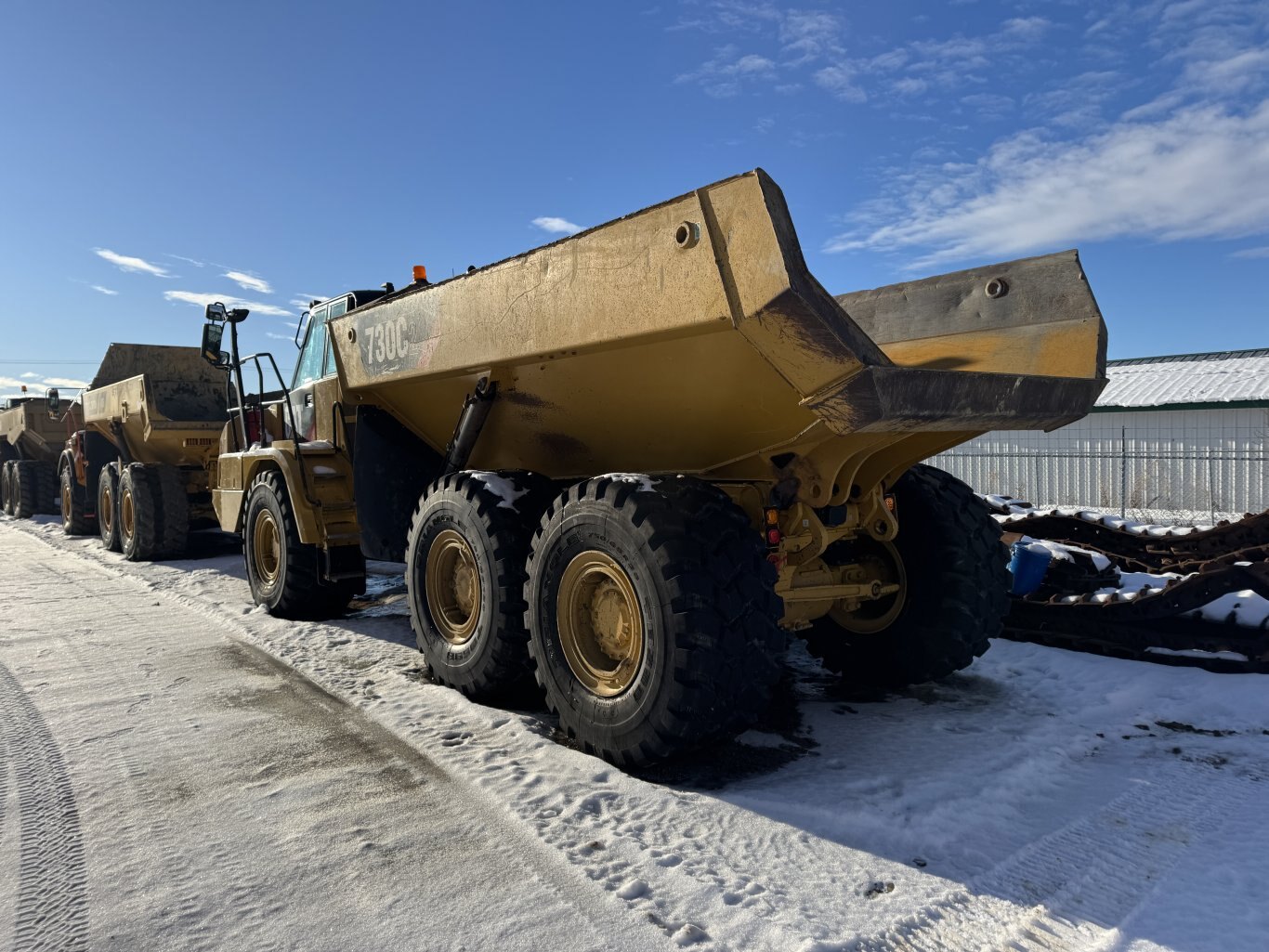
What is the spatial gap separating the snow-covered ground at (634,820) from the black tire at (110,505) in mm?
7177

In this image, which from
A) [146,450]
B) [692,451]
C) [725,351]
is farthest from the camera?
[146,450]

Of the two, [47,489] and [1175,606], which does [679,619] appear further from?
[47,489]

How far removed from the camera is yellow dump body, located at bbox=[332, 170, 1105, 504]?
121 inches

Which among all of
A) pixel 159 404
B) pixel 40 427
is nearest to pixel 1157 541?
pixel 159 404

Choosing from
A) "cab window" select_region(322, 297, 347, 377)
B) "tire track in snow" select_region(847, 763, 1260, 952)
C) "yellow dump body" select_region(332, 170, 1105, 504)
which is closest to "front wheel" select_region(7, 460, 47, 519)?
"cab window" select_region(322, 297, 347, 377)

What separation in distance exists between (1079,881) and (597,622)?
82.3 inches

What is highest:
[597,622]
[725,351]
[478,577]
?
[725,351]

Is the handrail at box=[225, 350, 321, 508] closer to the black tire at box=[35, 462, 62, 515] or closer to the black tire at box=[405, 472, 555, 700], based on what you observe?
the black tire at box=[405, 472, 555, 700]

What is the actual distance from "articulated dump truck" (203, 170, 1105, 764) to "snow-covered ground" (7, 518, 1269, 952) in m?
0.37

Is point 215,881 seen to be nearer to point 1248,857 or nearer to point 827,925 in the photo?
point 827,925

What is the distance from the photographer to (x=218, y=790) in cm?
340

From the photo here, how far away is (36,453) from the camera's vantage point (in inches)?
685

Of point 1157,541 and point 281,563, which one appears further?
point 1157,541

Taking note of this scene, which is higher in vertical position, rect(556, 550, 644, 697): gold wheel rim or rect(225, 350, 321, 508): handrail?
rect(225, 350, 321, 508): handrail
